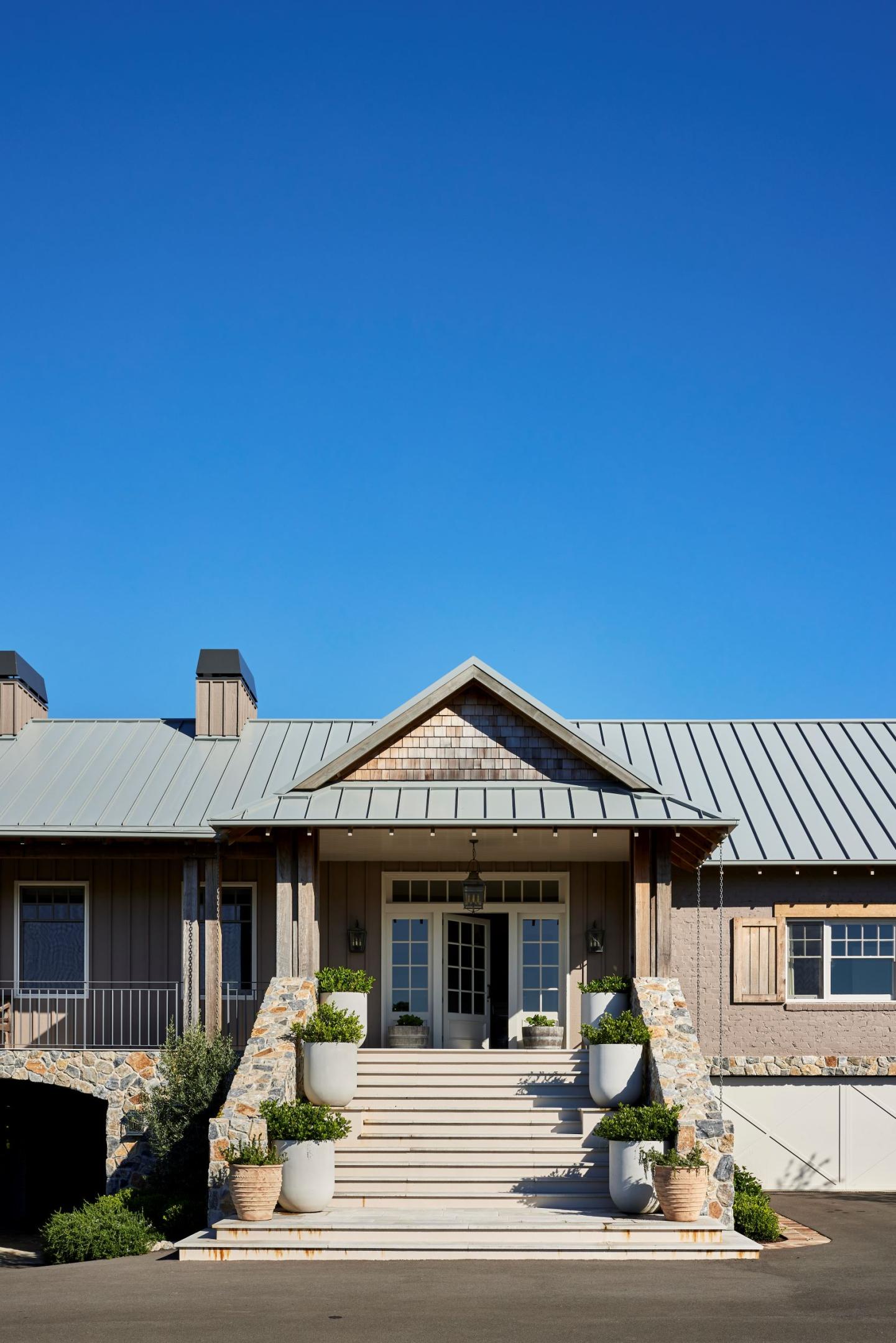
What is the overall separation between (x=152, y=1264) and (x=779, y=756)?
39.1 feet

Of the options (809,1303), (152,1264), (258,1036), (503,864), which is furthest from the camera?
(503,864)

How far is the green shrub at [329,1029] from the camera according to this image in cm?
1458

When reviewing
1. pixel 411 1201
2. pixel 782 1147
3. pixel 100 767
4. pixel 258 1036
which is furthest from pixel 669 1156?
pixel 100 767

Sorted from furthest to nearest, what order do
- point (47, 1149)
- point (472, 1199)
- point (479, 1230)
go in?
point (47, 1149), point (472, 1199), point (479, 1230)

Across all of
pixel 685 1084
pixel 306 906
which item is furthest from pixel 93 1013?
pixel 685 1084

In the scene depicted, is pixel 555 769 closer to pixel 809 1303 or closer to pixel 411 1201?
pixel 411 1201

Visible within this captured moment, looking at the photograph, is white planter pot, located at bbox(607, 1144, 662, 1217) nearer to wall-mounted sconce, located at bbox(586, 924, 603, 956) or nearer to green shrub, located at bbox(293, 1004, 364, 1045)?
green shrub, located at bbox(293, 1004, 364, 1045)

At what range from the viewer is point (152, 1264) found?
12.2 meters

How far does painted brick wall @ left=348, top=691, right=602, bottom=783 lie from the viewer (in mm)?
16641

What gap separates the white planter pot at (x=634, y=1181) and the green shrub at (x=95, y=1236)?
1554 mm

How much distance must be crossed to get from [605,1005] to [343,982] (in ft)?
9.38

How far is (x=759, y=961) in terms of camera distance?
18.6 m

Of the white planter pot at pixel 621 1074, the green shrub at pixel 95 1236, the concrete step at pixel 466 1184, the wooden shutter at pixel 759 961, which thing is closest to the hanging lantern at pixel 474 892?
the white planter pot at pixel 621 1074

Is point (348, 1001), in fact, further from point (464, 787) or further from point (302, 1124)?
point (464, 787)
